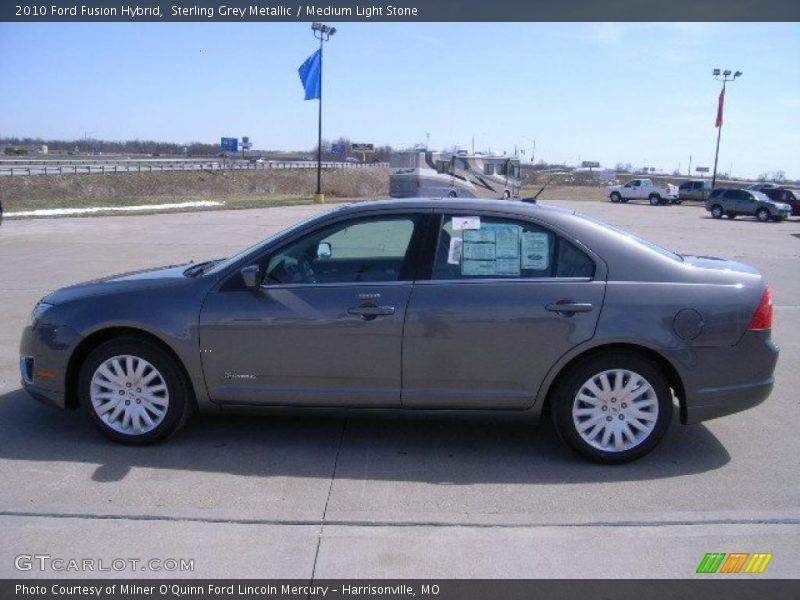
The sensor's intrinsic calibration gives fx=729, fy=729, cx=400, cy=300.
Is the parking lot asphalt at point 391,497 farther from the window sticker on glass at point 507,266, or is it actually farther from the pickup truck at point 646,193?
the pickup truck at point 646,193

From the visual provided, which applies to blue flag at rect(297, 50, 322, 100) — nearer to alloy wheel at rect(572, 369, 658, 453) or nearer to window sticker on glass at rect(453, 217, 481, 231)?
window sticker on glass at rect(453, 217, 481, 231)

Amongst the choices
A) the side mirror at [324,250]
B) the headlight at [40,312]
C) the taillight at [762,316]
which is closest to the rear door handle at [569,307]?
the taillight at [762,316]

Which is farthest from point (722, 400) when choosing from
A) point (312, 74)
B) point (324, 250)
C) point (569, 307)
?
point (312, 74)

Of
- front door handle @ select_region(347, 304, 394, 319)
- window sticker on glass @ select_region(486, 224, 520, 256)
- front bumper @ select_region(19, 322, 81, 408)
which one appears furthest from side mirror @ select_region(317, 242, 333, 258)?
front bumper @ select_region(19, 322, 81, 408)

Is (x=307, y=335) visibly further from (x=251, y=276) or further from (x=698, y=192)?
(x=698, y=192)

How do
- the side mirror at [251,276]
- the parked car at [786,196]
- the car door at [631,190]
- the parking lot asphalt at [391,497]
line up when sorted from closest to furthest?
the parking lot asphalt at [391,497]
the side mirror at [251,276]
the parked car at [786,196]
the car door at [631,190]

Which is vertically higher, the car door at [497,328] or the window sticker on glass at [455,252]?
the window sticker on glass at [455,252]

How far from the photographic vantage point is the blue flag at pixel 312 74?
34625mm

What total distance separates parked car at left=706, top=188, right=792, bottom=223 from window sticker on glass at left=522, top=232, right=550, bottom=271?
3467 cm

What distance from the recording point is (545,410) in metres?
4.69

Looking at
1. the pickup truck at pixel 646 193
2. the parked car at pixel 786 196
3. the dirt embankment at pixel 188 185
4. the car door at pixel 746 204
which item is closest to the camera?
the car door at pixel 746 204

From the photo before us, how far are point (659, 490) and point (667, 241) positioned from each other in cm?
1773

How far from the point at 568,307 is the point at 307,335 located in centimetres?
160

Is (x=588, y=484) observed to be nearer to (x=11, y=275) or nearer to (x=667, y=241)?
(x=11, y=275)
